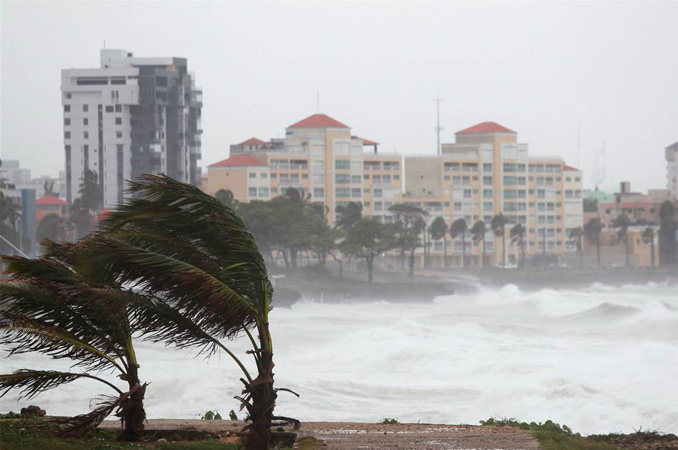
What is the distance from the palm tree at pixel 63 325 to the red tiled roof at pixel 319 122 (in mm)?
89256

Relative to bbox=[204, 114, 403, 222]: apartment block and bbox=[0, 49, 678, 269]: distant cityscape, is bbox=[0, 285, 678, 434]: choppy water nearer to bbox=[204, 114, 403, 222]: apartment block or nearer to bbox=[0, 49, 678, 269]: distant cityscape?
bbox=[0, 49, 678, 269]: distant cityscape

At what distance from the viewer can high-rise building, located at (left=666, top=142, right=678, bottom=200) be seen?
4419 inches

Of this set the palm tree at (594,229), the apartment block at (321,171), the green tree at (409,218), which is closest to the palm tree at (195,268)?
the green tree at (409,218)

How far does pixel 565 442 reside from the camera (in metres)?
10.1

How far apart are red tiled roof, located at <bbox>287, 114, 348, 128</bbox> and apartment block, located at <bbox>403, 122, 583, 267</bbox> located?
7.42 m

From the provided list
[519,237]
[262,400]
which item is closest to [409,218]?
[519,237]

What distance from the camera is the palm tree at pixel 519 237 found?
99.2 m

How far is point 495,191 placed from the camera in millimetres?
102250

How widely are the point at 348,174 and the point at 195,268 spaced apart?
8776 cm

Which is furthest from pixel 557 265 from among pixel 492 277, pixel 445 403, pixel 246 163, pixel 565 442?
pixel 565 442

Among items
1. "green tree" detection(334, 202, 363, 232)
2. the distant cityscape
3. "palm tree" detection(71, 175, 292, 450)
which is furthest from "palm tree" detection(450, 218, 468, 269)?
"palm tree" detection(71, 175, 292, 450)

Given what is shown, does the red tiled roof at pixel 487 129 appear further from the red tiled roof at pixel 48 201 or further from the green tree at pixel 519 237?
the red tiled roof at pixel 48 201

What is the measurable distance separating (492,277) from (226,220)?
79.4 meters

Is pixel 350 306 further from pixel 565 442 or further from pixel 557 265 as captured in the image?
pixel 565 442
